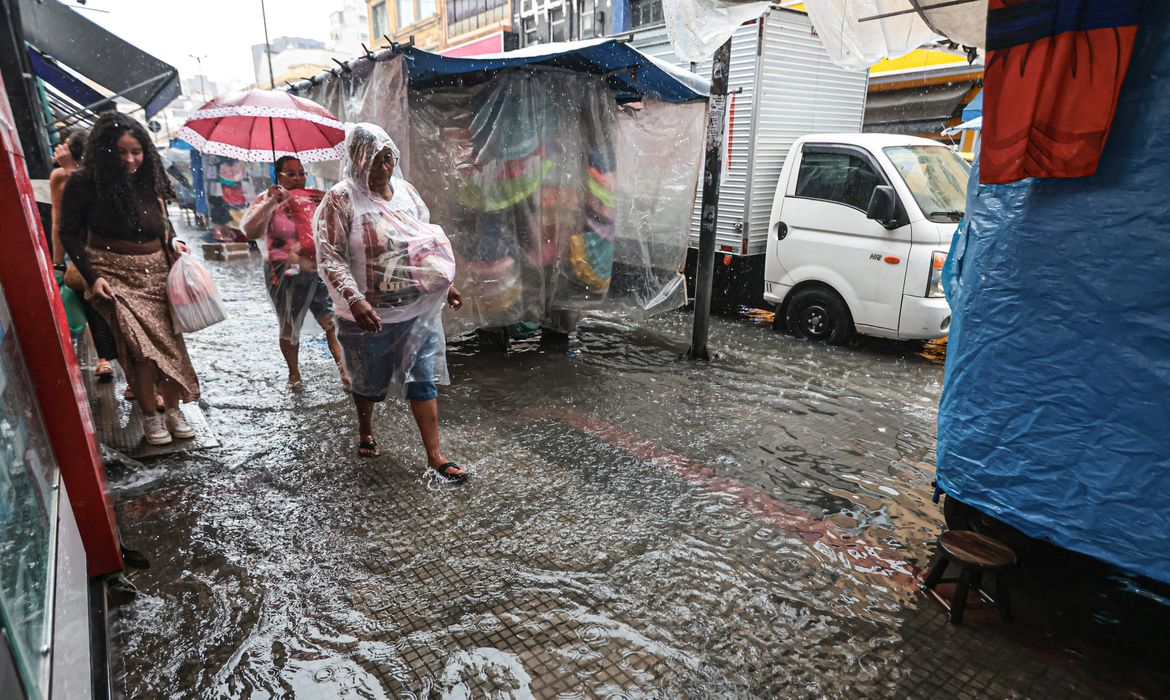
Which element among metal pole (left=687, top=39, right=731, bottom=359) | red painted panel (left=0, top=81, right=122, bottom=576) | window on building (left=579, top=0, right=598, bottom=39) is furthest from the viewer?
window on building (left=579, top=0, right=598, bottom=39)

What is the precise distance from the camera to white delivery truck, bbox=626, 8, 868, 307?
264 inches

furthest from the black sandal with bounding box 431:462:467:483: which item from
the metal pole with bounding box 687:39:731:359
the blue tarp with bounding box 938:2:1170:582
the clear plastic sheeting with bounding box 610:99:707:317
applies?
the metal pole with bounding box 687:39:731:359

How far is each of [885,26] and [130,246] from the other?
4999 mm

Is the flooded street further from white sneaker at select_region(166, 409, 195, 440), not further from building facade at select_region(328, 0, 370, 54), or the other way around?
building facade at select_region(328, 0, 370, 54)

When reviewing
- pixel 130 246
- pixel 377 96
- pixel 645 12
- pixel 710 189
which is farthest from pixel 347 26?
pixel 130 246

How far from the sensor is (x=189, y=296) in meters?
3.81

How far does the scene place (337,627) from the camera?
2484 millimetres

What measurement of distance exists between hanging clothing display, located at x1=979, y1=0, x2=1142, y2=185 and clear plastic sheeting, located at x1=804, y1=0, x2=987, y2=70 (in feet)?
5.75

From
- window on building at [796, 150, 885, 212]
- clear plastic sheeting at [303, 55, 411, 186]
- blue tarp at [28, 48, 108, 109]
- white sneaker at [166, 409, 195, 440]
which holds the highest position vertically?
blue tarp at [28, 48, 108, 109]

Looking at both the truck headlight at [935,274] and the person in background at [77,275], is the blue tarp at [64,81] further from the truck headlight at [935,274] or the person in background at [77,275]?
the truck headlight at [935,274]

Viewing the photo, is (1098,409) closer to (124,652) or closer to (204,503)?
(124,652)

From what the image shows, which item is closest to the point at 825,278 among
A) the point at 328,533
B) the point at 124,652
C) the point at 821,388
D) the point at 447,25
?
the point at 821,388

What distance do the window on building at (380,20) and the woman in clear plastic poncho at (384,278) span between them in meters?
33.3

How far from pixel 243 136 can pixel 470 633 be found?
16.5 feet
